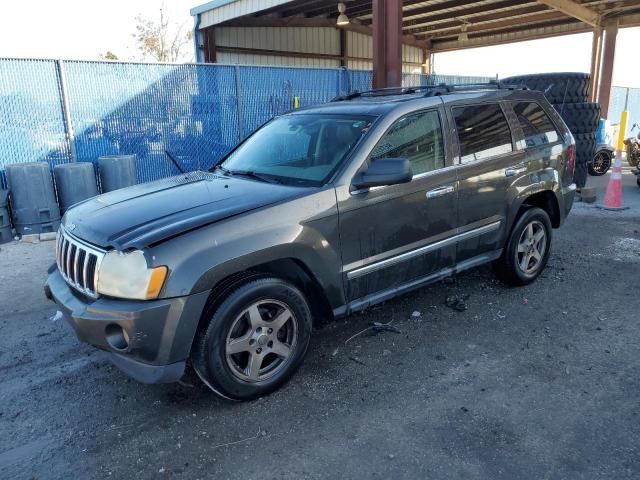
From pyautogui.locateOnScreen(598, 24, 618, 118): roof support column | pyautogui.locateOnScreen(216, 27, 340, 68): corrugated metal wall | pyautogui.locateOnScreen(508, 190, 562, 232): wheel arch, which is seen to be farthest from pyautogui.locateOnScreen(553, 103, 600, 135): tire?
pyautogui.locateOnScreen(216, 27, 340, 68): corrugated metal wall

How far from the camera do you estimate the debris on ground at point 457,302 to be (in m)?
4.53

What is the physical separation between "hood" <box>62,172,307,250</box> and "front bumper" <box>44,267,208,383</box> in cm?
35

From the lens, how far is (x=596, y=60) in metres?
17.8

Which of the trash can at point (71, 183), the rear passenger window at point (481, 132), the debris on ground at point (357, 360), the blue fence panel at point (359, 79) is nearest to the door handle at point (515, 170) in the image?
the rear passenger window at point (481, 132)

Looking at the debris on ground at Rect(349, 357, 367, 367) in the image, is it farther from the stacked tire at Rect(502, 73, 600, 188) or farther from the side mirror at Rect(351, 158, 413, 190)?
the stacked tire at Rect(502, 73, 600, 188)

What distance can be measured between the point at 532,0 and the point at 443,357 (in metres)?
16.2

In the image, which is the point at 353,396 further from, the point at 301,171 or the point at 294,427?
the point at 301,171

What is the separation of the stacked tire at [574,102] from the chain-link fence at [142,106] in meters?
4.25

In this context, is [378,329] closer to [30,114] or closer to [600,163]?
[30,114]

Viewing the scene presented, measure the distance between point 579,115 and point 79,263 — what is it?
9059 millimetres

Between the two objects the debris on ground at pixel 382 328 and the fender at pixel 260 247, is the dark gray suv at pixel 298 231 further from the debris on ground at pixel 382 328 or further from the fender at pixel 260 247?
the debris on ground at pixel 382 328

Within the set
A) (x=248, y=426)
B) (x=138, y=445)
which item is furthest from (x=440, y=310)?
(x=138, y=445)

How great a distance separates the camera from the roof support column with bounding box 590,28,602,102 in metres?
17.5

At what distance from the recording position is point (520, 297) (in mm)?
4777
